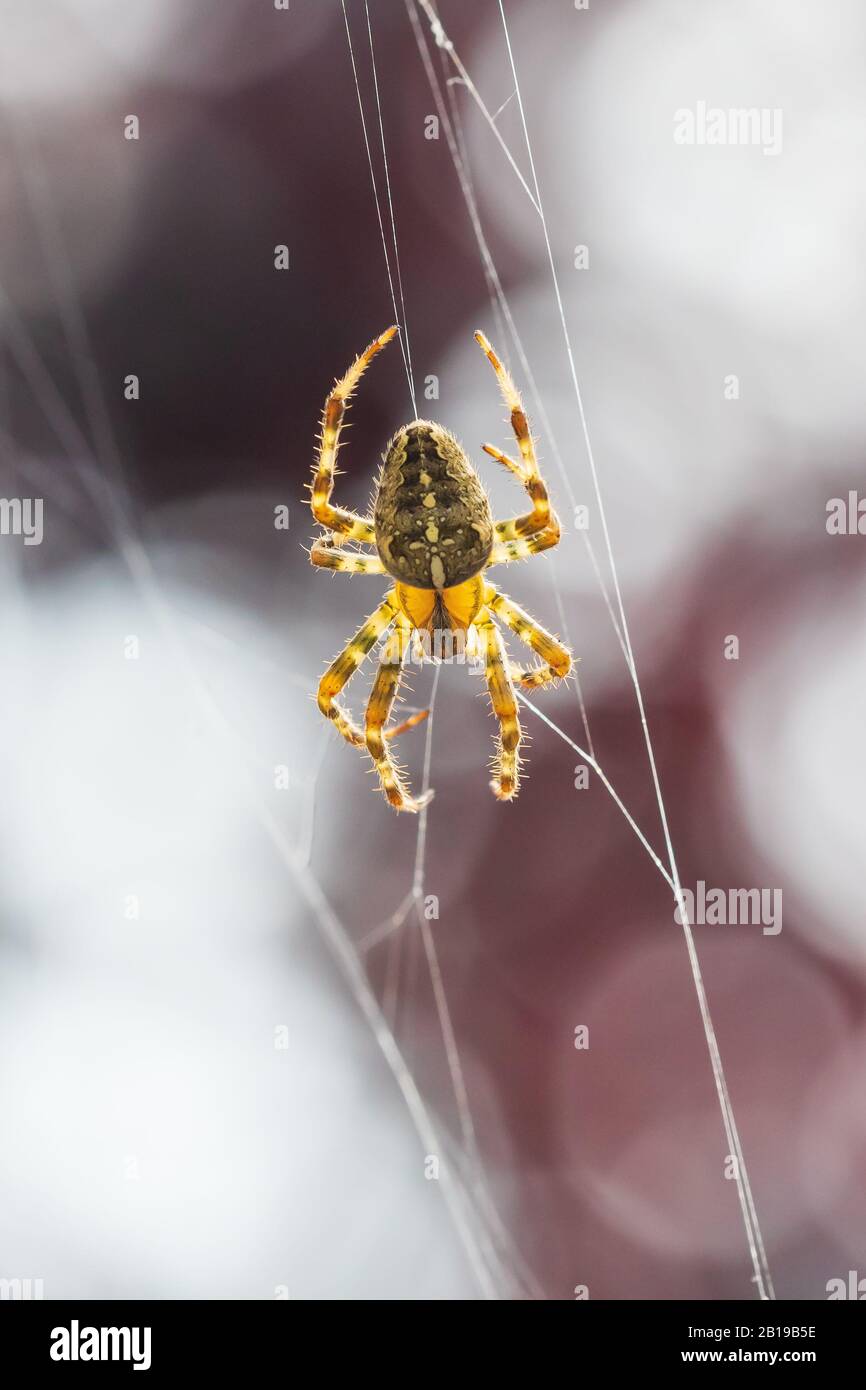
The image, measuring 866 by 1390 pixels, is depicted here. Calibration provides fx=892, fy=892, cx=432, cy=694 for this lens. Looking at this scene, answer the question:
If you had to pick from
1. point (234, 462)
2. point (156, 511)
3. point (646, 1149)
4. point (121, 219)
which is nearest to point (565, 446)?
point (234, 462)

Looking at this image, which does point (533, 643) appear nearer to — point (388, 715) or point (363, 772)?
point (388, 715)

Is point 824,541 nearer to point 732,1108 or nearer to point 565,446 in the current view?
point 565,446

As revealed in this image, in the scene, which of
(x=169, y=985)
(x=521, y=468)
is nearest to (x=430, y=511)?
(x=521, y=468)

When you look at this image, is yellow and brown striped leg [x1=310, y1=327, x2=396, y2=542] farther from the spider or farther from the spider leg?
the spider leg

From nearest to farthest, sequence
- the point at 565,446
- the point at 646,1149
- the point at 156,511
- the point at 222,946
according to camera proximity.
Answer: the point at 565,446
the point at 156,511
the point at 646,1149
the point at 222,946

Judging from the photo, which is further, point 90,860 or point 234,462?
point 90,860

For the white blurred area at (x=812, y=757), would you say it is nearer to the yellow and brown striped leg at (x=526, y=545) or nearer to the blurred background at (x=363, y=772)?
the blurred background at (x=363, y=772)
